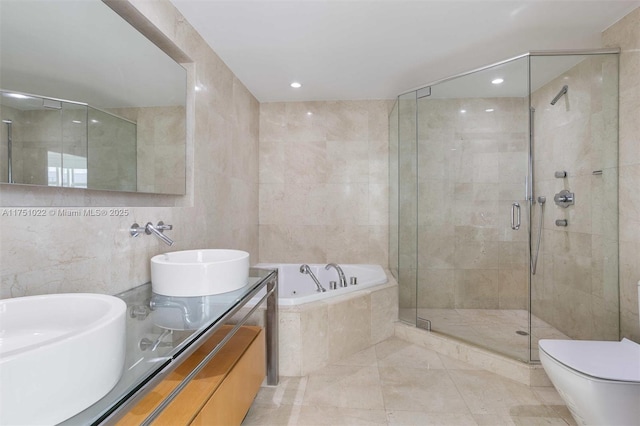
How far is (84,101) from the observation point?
122 centimetres

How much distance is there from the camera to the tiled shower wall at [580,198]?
1.92 metres

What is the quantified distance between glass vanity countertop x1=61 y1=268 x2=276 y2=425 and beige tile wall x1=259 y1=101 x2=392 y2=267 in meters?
1.84

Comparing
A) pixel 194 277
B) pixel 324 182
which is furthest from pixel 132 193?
pixel 324 182

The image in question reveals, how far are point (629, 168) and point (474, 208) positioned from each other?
1002mm

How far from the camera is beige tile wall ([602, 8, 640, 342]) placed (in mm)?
1731

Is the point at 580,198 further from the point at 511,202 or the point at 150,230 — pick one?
the point at 150,230

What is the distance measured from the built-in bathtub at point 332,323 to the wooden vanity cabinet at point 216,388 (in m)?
0.30

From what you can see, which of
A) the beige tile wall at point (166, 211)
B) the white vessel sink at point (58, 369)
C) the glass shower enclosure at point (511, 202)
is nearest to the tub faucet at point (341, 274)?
the glass shower enclosure at point (511, 202)

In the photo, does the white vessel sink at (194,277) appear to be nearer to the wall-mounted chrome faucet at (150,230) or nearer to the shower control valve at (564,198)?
the wall-mounted chrome faucet at (150,230)

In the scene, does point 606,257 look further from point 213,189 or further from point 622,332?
point 213,189

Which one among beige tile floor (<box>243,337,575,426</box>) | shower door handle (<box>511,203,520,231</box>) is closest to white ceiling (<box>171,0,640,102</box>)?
shower door handle (<box>511,203,520,231</box>)

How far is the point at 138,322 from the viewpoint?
0.97m

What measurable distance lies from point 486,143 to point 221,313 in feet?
8.07

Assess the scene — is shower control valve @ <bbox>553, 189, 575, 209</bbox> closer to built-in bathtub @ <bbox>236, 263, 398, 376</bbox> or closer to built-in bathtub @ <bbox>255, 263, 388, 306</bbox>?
built-in bathtub @ <bbox>236, 263, 398, 376</bbox>
